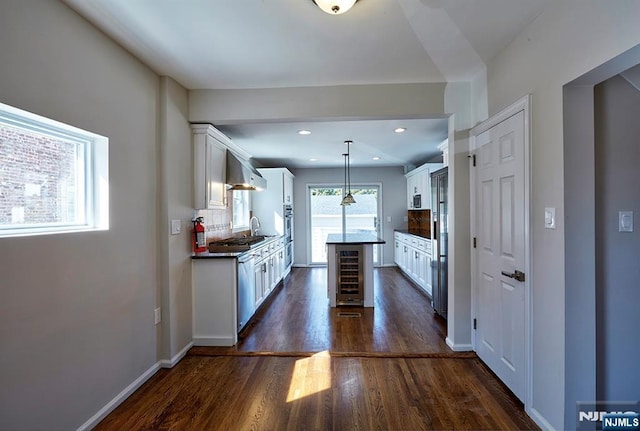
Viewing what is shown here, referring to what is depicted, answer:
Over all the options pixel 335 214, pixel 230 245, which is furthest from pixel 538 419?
pixel 335 214

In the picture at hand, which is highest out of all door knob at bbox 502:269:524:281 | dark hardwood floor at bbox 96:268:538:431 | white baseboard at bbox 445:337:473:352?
door knob at bbox 502:269:524:281

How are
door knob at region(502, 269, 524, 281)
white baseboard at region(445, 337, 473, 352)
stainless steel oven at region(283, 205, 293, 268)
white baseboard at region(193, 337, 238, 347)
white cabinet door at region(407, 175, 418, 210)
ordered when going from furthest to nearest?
white cabinet door at region(407, 175, 418, 210), stainless steel oven at region(283, 205, 293, 268), white baseboard at region(193, 337, 238, 347), white baseboard at region(445, 337, 473, 352), door knob at region(502, 269, 524, 281)

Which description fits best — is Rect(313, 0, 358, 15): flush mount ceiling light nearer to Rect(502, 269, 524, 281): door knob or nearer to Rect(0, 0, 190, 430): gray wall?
Rect(0, 0, 190, 430): gray wall

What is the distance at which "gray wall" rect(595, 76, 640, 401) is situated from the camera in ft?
5.57

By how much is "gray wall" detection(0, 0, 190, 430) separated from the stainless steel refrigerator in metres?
2.89

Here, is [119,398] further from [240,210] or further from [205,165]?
[240,210]

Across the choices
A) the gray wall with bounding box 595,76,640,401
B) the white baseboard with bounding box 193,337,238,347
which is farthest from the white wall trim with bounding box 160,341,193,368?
the gray wall with bounding box 595,76,640,401

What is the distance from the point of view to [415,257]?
5.30 m

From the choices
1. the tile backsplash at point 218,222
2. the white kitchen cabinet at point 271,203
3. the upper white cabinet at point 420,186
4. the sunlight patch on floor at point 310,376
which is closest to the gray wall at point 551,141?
the sunlight patch on floor at point 310,376

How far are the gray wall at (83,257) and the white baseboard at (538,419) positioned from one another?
2.78 meters

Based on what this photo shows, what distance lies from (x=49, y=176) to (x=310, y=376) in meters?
2.27

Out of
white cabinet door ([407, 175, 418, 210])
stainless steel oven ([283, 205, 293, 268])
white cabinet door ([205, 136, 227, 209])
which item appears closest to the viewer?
white cabinet door ([205, 136, 227, 209])

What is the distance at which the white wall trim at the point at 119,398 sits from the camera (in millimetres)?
1841


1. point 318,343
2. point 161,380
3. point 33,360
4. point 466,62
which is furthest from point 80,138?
point 466,62
